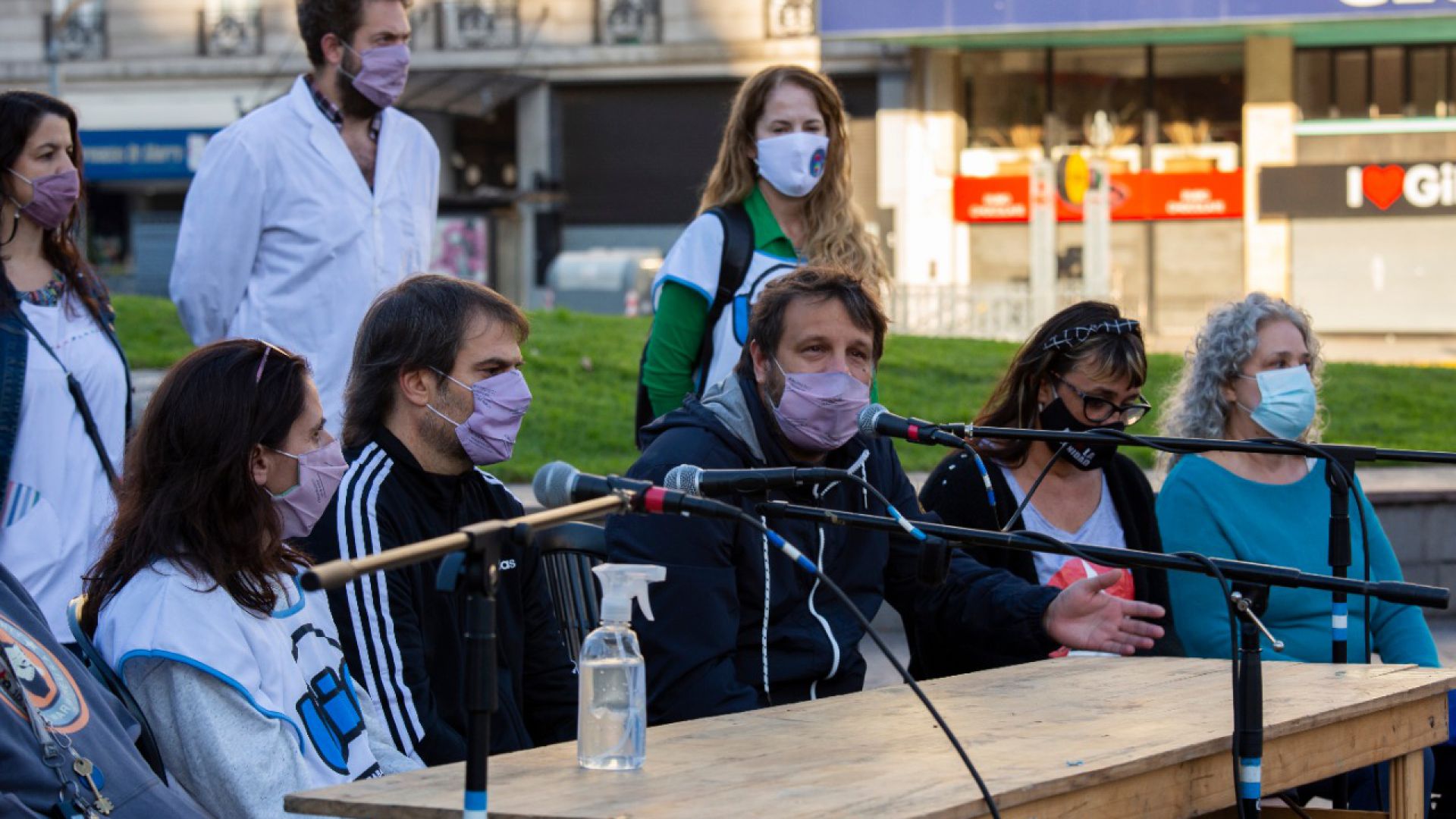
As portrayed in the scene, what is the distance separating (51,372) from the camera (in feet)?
15.5

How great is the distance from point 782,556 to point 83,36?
32908 millimetres

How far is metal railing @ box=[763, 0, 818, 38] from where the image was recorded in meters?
31.0

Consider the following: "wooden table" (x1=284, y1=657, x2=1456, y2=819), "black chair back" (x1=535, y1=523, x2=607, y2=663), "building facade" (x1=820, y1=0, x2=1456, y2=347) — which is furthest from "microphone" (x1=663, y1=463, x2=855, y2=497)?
"building facade" (x1=820, y1=0, x2=1456, y2=347)

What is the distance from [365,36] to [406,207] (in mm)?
523

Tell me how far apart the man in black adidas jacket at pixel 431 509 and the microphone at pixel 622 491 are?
108 centimetres

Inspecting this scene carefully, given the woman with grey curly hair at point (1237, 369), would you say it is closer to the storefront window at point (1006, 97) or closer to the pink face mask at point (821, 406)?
the pink face mask at point (821, 406)

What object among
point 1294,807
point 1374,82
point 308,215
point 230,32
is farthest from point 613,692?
point 230,32

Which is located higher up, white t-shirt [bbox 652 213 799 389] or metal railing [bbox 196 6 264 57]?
metal railing [bbox 196 6 264 57]

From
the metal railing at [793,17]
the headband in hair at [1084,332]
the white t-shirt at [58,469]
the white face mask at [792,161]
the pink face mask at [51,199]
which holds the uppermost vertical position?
the metal railing at [793,17]

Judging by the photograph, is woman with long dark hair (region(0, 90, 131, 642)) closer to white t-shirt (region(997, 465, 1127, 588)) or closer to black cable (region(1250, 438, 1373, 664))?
white t-shirt (region(997, 465, 1127, 588))

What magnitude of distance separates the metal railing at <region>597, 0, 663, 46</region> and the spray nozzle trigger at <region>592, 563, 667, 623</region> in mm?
29570

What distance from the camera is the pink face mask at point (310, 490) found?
11.2 feet

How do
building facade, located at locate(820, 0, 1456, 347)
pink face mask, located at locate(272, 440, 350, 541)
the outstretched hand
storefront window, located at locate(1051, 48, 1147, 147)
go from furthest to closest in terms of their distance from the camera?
storefront window, located at locate(1051, 48, 1147, 147) < building facade, located at locate(820, 0, 1456, 347) < the outstretched hand < pink face mask, located at locate(272, 440, 350, 541)

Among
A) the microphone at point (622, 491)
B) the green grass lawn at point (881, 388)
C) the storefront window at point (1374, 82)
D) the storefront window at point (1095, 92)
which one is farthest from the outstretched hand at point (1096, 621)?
the storefront window at point (1374, 82)
